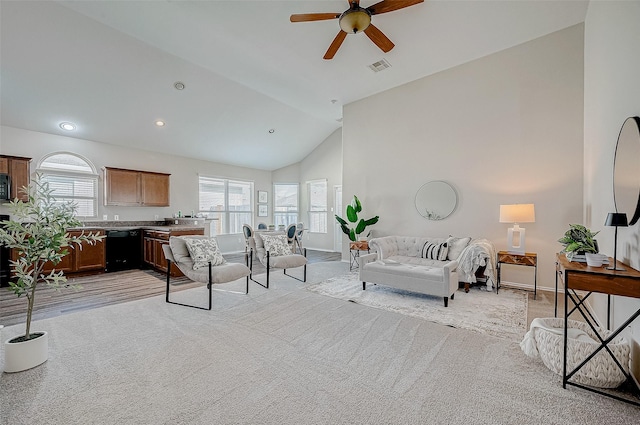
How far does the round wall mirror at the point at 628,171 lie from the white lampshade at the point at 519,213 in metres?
1.56

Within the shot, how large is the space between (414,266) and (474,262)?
0.88 m

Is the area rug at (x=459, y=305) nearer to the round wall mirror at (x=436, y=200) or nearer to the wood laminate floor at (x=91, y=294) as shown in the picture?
the round wall mirror at (x=436, y=200)

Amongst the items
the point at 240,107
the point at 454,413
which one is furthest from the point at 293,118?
the point at 454,413

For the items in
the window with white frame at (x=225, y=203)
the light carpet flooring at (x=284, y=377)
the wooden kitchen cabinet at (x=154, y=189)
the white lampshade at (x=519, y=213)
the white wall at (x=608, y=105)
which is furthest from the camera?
the window with white frame at (x=225, y=203)

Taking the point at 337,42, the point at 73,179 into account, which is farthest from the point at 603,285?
the point at 73,179

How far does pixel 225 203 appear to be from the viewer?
8.50 meters

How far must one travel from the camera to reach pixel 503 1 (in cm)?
348

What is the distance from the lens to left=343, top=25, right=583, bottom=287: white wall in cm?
408

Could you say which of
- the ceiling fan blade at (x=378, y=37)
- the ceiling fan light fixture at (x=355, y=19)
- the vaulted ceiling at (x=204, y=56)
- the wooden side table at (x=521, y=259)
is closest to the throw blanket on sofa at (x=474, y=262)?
the wooden side table at (x=521, y=259)

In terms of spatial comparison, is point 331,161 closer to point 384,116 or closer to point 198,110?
point 384,116

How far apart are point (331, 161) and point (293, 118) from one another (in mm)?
2065

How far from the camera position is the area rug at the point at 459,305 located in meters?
2.97

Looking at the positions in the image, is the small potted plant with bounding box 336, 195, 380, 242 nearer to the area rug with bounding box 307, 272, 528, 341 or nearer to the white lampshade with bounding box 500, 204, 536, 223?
the area rug with bounding box 307, 272, 528, 341

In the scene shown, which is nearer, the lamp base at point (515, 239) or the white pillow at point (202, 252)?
the white pillow at point (202, 252)
